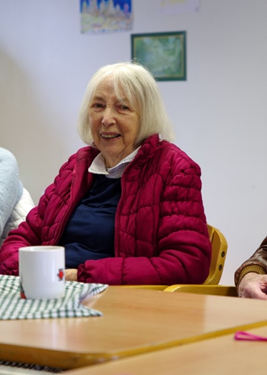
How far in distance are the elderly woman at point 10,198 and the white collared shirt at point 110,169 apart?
49 centimetres

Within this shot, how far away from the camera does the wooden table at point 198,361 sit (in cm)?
96

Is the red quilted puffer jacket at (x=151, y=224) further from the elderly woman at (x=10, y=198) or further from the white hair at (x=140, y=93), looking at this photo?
the elderly woman at (x=10, y=198)

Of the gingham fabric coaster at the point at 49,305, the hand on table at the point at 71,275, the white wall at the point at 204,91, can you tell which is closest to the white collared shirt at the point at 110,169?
the hand on table at the point at 71,275

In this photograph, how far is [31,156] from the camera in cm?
420

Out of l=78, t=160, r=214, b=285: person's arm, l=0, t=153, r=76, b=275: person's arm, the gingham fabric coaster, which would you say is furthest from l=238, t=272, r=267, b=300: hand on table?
l=0, t=153, r=76, b=275: person's arm

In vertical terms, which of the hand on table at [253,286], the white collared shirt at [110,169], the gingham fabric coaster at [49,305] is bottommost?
the hand on table at [253,286]

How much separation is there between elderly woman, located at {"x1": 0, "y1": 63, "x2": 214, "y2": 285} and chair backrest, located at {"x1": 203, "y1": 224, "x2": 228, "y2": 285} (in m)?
0.25

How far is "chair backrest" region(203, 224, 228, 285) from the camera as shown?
8.41 ft

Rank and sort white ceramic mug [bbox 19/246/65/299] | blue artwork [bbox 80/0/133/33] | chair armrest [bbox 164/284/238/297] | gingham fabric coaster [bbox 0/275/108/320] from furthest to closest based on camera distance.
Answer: blue artwork [bbox 80/0/133/33] < chair armrest [bbox 164/284/238/297] < white ceramic mug [bbox 19/246/65/299] < gingham fabric coaster [bbox 0/275/108/320]

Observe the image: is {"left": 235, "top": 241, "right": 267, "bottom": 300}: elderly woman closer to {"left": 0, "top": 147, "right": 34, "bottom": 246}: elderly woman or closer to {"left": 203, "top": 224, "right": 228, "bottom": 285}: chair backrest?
{"left": 203, "top": 224, "right": 228, "bottom": 285}: chair backrest

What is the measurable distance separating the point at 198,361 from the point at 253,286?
1.02 meters

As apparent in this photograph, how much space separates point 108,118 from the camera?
248 cm

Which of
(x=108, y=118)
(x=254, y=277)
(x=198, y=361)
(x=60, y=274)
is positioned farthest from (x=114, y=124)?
(x=198, y=361)

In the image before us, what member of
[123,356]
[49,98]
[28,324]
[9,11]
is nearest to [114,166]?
[28,324]
